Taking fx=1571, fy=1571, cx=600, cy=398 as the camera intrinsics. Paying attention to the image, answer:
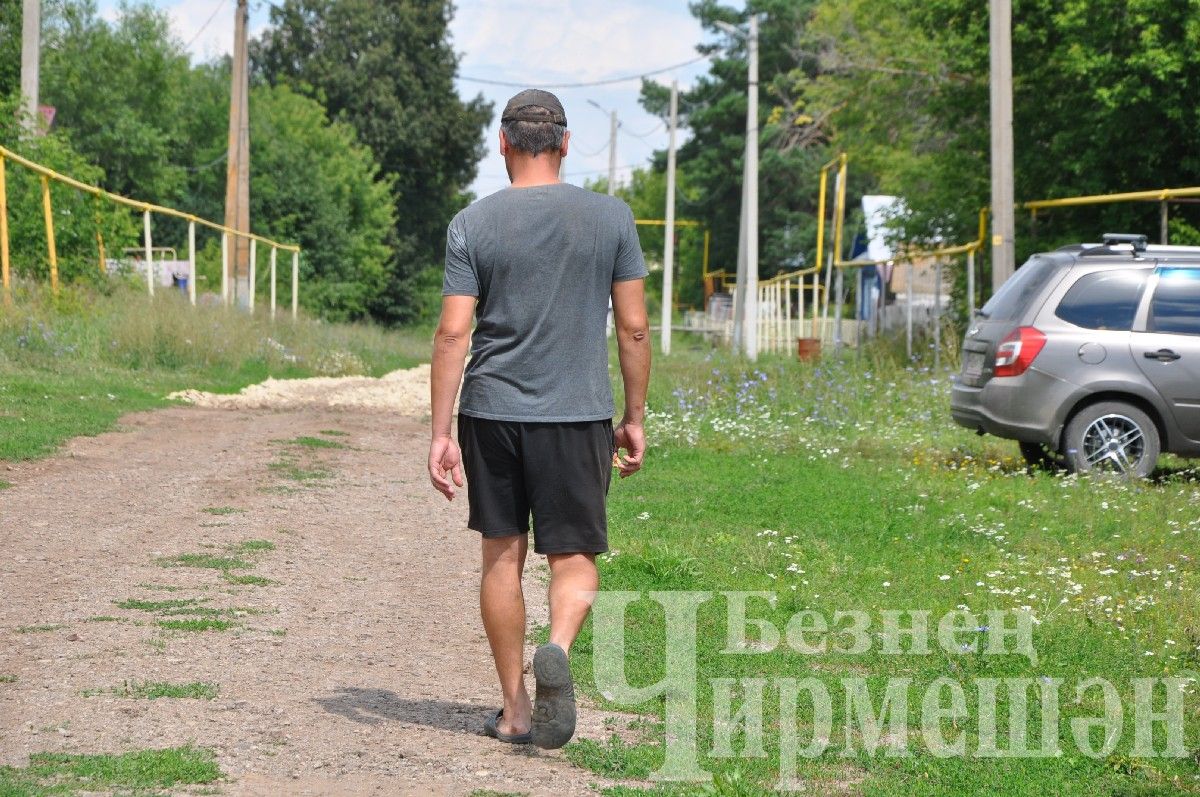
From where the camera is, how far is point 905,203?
25.8m

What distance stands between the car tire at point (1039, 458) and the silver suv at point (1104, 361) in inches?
22.8

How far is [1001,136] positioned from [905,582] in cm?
1189

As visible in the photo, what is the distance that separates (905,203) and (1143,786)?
21894 mm

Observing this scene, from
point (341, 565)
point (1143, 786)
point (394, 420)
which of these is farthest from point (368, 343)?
point (1143, 786)

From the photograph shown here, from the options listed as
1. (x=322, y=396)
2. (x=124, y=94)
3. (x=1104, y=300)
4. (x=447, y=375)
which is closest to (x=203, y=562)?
(x=447, y=375)

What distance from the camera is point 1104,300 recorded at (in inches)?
477

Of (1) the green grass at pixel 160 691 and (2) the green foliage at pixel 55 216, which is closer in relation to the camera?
(1) the green grass at pixel 160 691

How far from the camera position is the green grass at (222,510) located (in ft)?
29.9

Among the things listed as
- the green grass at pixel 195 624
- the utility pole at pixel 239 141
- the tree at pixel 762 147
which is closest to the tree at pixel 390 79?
the tree at pixel 762 147

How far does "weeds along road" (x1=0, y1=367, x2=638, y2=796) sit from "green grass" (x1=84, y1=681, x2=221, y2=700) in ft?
0.05

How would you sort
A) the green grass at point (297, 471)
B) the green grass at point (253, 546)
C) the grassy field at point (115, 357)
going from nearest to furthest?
the green grass at point (253, 546) → the green grass at point (297, 471) → the grassy field at point (115, 357)

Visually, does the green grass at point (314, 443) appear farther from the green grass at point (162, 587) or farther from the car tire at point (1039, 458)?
the green grass at point (162, 587)

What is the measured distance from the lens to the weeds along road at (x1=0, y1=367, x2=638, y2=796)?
454cm

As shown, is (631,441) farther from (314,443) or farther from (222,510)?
(314,443)
